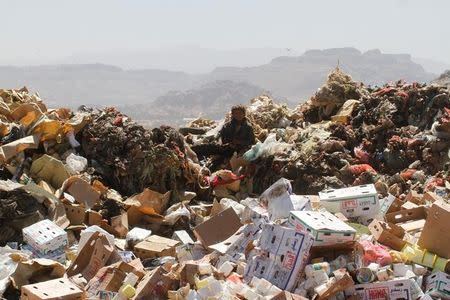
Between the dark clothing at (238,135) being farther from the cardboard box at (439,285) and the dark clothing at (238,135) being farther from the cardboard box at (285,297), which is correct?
the cardboard box at (285,297)

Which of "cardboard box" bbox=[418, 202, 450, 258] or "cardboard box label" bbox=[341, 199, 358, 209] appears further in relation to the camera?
"cardboard box label" bbox=[341, 199, 358, 209]

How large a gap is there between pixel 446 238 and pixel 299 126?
285 inches

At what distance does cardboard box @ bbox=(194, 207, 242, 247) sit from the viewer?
5859 millimetres

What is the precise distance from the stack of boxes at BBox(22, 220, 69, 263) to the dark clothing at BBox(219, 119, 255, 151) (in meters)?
4.34

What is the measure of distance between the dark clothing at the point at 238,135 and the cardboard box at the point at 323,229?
16.9 feet

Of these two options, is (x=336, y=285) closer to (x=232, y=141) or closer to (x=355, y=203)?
(x=355, y=203)

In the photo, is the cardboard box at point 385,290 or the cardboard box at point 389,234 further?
the cardboard box at point 389,234

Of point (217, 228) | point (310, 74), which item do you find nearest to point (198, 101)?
point (310, 74)

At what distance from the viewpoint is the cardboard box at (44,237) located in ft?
19.5

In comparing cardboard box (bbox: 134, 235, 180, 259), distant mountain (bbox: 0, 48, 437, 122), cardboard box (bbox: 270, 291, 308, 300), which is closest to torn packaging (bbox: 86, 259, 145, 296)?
cardboard box (bbox: 134, 235, 180, 259)

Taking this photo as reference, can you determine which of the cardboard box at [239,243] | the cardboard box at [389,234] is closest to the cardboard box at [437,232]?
the cardboard box at [389,234]

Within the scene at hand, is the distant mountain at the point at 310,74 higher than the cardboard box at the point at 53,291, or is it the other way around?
the cardboard box at the point at 53,291

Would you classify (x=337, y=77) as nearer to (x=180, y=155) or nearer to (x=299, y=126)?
(x=299, y=126)

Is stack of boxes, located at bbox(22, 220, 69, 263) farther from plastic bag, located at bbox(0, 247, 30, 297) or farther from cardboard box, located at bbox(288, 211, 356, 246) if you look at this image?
cardboard box, located at bbox(288, 211, 356, 246)
